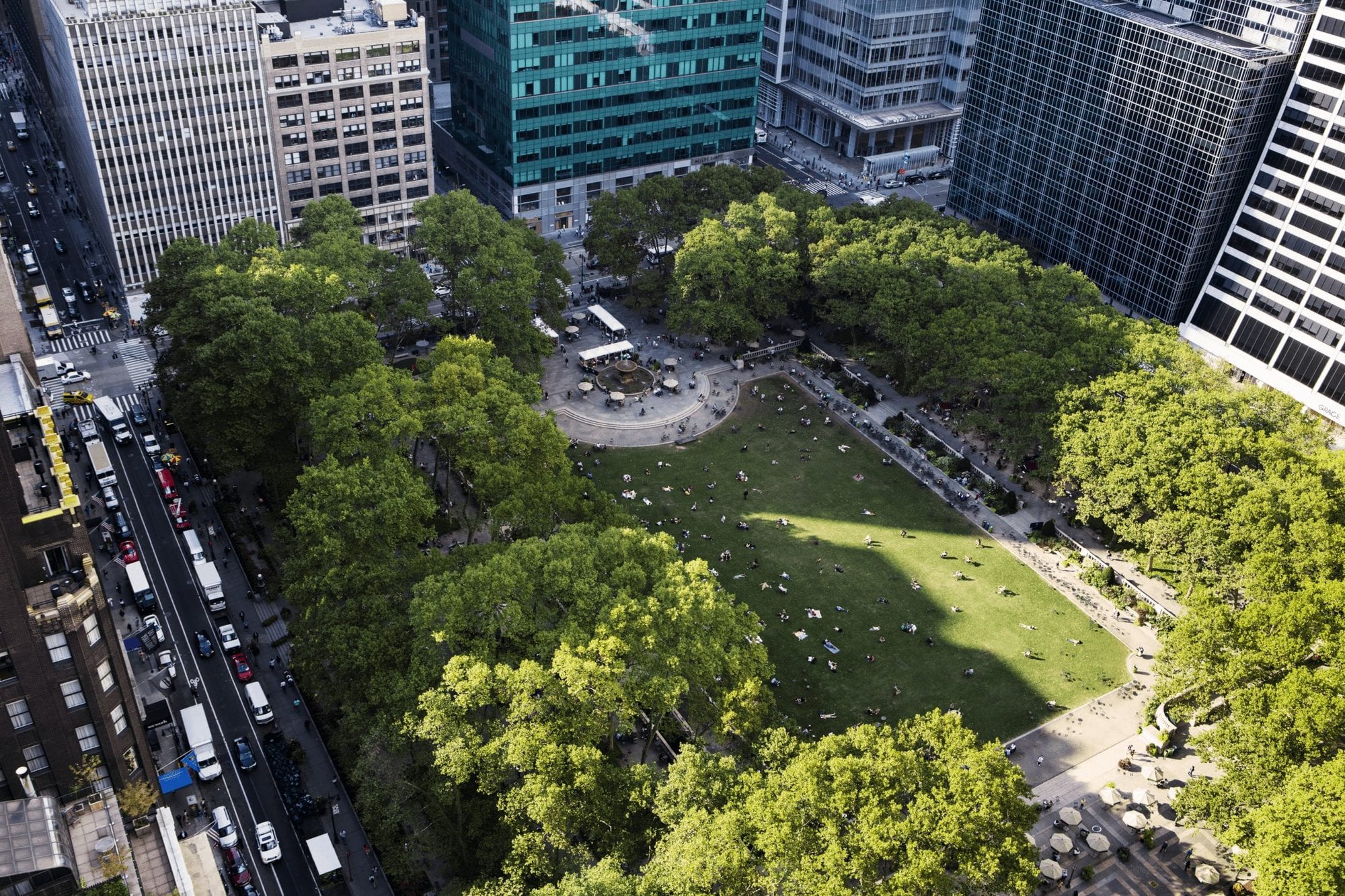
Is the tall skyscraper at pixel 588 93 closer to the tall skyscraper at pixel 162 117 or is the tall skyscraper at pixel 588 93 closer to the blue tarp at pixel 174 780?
the tall skyscraper at pixel 162 117

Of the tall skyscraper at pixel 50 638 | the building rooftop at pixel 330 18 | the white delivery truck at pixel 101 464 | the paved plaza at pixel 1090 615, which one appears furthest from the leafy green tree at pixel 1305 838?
the building rooftop at pixel 330 18

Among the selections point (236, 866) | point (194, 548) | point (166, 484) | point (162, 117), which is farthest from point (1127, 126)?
point (236, 866)

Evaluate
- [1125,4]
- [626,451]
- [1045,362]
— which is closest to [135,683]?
[626,451]

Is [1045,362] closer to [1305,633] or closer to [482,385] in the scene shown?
[1305,633]

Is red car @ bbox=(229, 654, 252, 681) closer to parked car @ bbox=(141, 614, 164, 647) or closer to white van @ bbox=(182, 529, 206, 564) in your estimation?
parked car @ bbox=(141, 614, 164, 647)

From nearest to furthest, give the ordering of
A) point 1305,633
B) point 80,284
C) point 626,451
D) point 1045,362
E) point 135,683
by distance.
Answer: point 1305,633
point 135,683
point 1045,362
point 626,451
point 80,284

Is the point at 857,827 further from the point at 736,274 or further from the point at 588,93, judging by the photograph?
the point at 588,93

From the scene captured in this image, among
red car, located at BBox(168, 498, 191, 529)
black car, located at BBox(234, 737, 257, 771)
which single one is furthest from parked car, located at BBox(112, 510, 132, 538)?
black car, located at BBox(234, 737, 257, 771)
